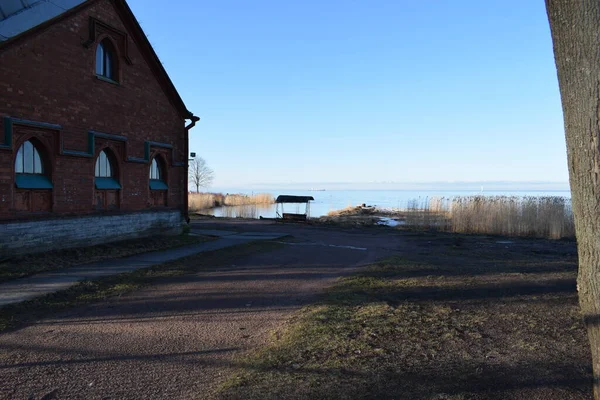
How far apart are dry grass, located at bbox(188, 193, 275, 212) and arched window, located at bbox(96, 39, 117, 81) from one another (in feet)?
90.1

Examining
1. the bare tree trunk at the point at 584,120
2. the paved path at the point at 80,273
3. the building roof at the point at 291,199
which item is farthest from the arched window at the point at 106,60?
the building roof at the point at 291,199

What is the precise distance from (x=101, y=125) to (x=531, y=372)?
12.5 meters

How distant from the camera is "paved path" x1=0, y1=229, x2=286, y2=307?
7674 millimetres

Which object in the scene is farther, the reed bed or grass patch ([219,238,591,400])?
the reed bed

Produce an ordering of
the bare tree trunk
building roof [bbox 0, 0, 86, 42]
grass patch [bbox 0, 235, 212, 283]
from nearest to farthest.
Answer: the bare tree trunk
grass patch [bbox 0, 235, 212, 283]
building roof [bbox 0, 0, 86, 42]

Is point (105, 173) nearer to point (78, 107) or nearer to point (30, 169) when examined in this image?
point (78, 107)

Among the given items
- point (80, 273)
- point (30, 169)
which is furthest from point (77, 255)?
point (30, 169)

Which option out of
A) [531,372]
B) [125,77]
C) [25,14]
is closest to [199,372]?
[531,372]

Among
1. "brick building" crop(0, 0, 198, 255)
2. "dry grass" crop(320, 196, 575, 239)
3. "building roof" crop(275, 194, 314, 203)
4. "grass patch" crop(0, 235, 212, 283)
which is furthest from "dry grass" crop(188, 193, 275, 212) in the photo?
"grass patch" crop(0, 235, 212, 283)

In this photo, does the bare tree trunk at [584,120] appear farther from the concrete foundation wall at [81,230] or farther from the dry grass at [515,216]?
the dry grass at [515,216]

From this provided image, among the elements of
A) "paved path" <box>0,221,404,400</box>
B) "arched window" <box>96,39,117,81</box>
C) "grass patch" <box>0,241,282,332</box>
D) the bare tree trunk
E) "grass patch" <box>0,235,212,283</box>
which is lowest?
"paved path" <box>0,221,404,400</box>

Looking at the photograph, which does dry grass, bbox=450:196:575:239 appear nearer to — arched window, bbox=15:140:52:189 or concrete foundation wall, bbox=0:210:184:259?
concrete foundation wall, bbox=0:210:184:259

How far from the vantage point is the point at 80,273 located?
31.1 ft

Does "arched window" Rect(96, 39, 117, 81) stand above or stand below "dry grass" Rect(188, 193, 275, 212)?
above
